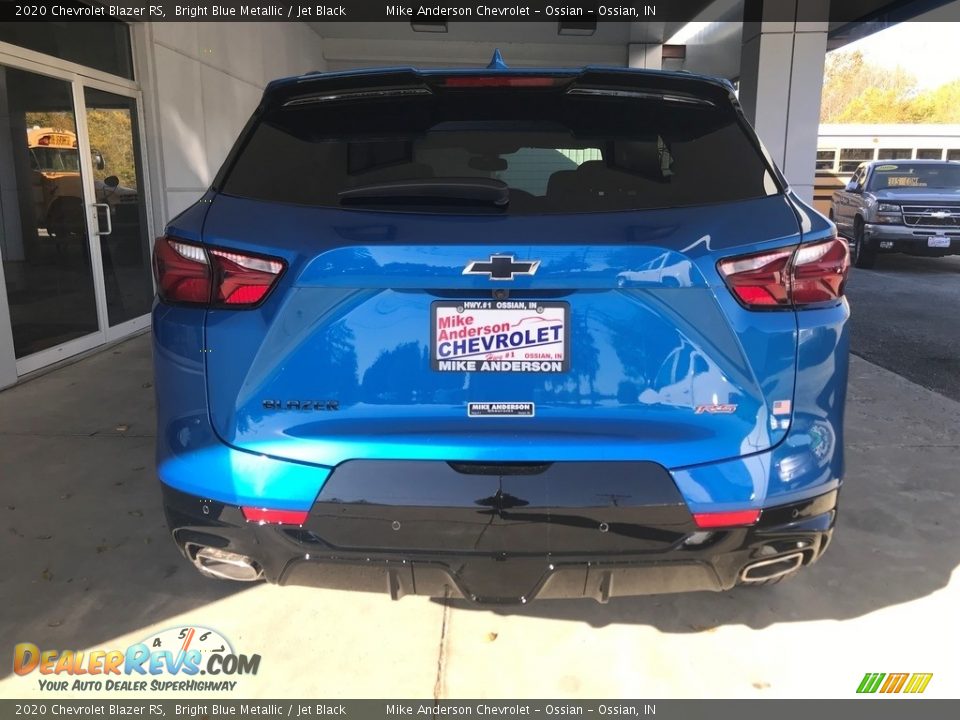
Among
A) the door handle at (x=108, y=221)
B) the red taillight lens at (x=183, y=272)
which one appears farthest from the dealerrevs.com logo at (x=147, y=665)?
the door handle at (x=108, y=221)

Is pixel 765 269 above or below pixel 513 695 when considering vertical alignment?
above

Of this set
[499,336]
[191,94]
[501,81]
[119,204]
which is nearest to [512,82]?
[501,81]

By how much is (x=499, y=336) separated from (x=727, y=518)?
2.39ft

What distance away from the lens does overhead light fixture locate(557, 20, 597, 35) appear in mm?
12334

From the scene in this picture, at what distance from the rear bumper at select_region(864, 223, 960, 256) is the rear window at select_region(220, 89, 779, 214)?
12686mm

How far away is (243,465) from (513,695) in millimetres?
1067

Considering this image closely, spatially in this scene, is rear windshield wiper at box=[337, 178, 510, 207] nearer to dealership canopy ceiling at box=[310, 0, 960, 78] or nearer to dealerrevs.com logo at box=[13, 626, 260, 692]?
dealerrevs.com logo at box=[13, 626, 260, 692]

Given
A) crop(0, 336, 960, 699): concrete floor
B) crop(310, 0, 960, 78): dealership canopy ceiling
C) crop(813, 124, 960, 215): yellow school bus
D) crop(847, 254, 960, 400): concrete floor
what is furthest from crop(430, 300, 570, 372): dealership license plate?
crop(813, 124, 960, 215): yellow school bus

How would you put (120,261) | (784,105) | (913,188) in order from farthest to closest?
(913,188) → (784,105) → (120,261)

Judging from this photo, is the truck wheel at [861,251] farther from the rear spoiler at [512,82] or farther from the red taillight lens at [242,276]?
the red taillight lens at [242,276]
